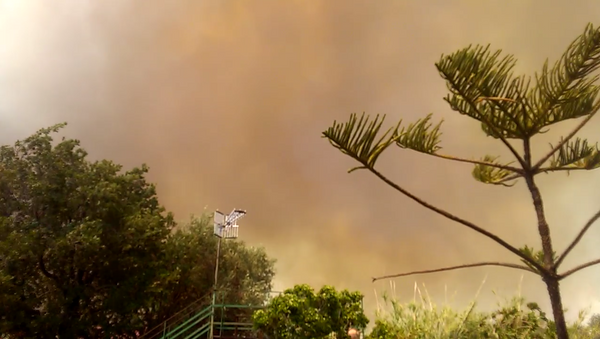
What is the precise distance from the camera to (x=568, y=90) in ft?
6.92

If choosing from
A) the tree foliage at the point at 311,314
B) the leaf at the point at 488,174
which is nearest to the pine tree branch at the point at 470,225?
the leaf at the point at 488,174

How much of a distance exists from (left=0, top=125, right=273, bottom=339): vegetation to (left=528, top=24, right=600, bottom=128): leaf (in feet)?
31.0

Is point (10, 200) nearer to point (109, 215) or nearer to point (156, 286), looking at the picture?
point (109, 215)

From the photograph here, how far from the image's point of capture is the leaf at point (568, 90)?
2068 millimetres

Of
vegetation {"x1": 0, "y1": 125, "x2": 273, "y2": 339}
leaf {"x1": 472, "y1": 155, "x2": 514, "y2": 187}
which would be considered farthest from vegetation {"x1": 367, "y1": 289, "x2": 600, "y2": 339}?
vegetation {"x1": 0, "y1": 125, "x2": 273, "y2": 339}

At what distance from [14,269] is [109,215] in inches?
86.4

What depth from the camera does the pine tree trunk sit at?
71.7 inches

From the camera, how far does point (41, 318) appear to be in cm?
970

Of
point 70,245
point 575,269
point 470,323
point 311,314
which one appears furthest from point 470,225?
point 70,245

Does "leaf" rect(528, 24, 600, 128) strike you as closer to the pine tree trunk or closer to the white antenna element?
the pine tree trunk

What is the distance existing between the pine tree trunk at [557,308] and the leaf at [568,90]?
2.35 feet

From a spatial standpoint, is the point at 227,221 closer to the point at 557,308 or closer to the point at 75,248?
the point at 75,248

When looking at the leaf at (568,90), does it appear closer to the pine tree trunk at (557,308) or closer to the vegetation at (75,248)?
the pine tree trunk at (557,308)

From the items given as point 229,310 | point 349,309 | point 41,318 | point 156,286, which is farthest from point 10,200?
point 349,309
